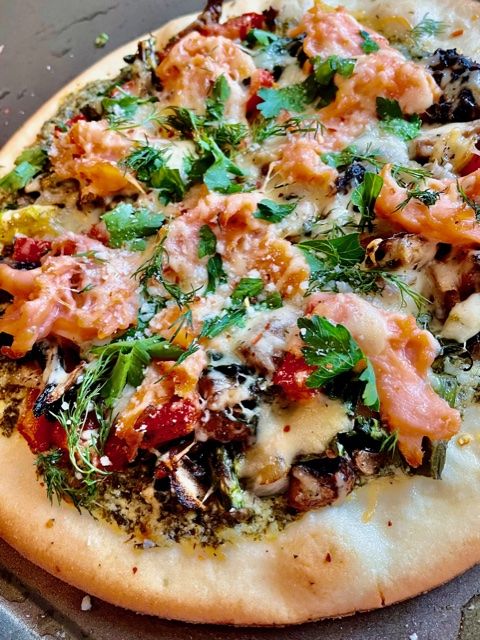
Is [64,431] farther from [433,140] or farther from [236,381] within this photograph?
[433,140]

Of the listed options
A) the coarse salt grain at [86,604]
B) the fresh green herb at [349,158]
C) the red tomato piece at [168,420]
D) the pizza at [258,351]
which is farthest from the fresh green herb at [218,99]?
the coarse salt grain at [86,604]

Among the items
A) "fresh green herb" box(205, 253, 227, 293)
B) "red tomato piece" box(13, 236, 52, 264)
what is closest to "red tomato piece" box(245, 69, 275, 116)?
"fresh green herb" box(205, 253, 227, 293)

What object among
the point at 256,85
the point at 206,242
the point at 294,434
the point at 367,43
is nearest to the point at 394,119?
the point at 367,43

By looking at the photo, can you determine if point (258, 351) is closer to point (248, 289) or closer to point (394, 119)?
point (248, 289)

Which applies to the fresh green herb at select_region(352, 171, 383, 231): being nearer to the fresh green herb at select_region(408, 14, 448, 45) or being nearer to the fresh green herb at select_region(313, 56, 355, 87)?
the fresh green herb at select_region(313, 56, 355, 87)

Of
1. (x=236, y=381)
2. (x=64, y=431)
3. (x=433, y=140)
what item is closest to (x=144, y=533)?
(x=64, y=431)

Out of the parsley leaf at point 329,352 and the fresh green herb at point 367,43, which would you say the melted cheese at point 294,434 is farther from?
the fresh green herb at point 367,43
